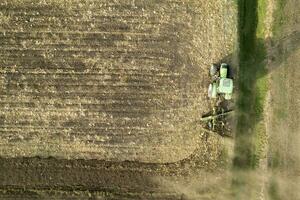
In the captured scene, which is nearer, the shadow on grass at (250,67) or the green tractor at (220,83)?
the green tractor at (220,83)

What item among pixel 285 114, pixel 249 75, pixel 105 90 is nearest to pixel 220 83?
pixel 249 75

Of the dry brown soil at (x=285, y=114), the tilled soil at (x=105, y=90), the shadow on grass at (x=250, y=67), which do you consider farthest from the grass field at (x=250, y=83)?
the tilled soil at (x=105, y=90)

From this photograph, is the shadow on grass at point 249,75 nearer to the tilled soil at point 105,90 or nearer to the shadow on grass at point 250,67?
the shadow on grass at point 250,67

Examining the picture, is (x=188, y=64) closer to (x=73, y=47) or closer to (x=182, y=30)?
(x=182, y=30)

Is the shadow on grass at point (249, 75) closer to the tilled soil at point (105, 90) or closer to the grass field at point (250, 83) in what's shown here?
the grass field at point (250, 83)

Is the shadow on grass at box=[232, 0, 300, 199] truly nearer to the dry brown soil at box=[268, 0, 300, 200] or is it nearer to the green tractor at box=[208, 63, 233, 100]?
the dry brown soil at box=[268, 0, 300, 200]

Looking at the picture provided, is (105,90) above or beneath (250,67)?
beneath

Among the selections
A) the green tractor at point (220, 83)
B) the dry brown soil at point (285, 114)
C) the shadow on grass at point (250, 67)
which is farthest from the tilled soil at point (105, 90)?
the dry brown soil at point (285, 114)

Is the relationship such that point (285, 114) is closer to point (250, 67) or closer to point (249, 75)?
point (249, 75)
